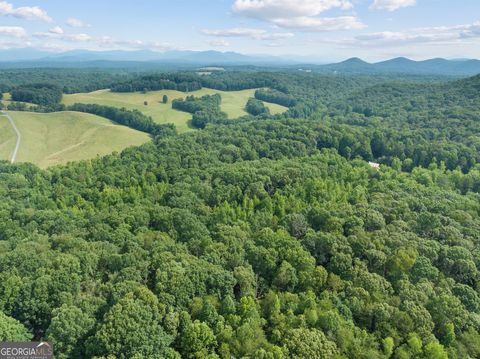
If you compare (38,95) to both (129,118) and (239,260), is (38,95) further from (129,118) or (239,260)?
(239,260)

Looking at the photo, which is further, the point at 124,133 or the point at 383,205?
the point at 124,133

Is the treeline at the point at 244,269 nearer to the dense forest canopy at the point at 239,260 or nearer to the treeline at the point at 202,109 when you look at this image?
the dense forest canopy at the point at 239,260

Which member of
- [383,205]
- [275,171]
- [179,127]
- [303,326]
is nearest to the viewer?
[303,326]

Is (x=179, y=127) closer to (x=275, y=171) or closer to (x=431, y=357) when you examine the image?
(x=275, y=171)

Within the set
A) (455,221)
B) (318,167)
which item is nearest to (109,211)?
(318,167)

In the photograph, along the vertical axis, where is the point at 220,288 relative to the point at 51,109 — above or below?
below

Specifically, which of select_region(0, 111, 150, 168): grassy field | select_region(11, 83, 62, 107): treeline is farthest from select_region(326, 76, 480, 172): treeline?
select_region(11, 83, 62, 107): treeline

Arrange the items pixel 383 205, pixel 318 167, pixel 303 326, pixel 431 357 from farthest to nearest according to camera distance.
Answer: pixel 318 167
pixel 383 205
pixel 303 326
pixel 431 357
